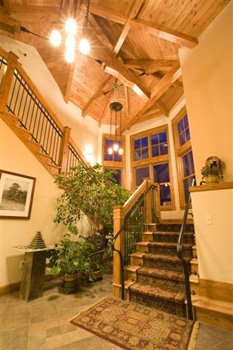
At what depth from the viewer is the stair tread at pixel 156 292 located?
2.14 metres

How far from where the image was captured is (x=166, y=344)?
1596mm

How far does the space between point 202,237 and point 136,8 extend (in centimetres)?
436

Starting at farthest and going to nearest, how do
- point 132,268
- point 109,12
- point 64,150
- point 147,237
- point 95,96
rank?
point 95,96
point 64,150
point 109,12
point 147,237
point 132,268

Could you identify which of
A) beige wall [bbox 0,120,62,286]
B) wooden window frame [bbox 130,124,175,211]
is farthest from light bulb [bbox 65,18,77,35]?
wooden window frame [bbox 130,124,175,211]

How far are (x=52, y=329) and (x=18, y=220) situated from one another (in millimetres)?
1815

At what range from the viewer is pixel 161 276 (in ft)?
8.21

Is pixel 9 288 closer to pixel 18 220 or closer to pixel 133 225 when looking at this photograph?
pixel 18 220

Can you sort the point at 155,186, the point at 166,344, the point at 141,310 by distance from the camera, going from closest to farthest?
the point at 166,344
the point at 141,310
the point at 155,186

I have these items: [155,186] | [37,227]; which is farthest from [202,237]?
[37,227]

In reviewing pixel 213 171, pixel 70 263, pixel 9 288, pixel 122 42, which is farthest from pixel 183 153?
pixel 9 288

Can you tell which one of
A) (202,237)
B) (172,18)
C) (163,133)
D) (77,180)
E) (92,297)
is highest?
(172,18)

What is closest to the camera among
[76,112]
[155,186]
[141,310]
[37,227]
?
[141,310]

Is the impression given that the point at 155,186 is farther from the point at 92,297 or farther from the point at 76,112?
the point at 76,112

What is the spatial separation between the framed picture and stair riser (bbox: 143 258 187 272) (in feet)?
7.66
